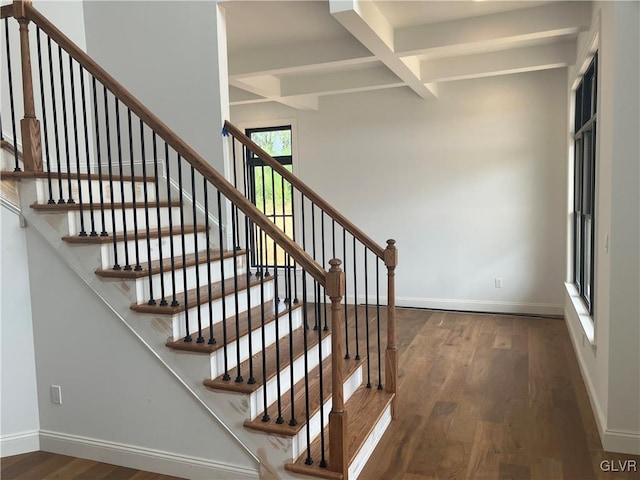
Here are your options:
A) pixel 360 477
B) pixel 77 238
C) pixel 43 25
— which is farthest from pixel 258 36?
pixel 360 477

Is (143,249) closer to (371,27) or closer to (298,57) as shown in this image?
(371,27)

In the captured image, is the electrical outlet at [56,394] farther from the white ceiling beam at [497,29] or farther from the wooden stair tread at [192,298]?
the white ceiling beam at [497,29]

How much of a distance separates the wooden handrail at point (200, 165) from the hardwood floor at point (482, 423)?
1226mm

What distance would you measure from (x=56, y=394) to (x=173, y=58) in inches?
94.8

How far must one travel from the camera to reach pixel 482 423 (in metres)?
3.07

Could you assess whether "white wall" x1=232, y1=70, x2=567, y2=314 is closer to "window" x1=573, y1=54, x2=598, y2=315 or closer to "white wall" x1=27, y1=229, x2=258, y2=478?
"window" x1=573, y1=54, x2=598, y2=315

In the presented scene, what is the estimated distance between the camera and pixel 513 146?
5.58 m

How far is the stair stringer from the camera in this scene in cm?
242

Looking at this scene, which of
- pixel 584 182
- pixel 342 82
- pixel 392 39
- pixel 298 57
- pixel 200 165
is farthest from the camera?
pixel 342 82

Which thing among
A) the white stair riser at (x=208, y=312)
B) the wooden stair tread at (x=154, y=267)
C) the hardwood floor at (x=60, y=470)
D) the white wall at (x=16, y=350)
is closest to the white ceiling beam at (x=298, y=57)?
the wooden stair tread at (x=154, y=267)

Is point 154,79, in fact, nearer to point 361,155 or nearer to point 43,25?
point 43,25

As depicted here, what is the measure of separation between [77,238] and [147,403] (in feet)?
3.17

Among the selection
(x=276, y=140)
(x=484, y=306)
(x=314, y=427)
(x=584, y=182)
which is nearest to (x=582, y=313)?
(x=584, y=182)

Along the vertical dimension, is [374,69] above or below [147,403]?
above
